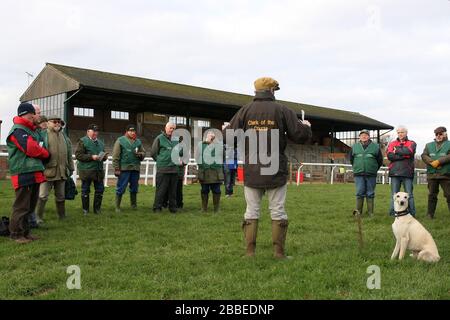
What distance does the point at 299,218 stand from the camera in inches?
386

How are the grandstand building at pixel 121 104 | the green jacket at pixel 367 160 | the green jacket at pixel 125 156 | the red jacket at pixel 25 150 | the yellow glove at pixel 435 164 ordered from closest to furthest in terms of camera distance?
the red jacket at pixel 25 150, the yellow glove at pixel 435 164, the green jacket at pixel 367 160, the green jacket at pixel 125 156, the grandstand building at pixel 121 104

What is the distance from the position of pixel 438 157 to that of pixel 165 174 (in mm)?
5687

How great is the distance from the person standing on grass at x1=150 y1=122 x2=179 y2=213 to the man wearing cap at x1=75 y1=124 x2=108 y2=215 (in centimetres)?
120

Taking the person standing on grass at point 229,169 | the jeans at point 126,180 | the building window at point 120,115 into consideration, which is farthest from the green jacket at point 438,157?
the building window at point 120,115

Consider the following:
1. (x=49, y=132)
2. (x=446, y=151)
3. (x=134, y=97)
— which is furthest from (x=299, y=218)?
(x=134, y=97)

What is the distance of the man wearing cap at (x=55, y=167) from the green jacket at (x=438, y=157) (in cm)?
715

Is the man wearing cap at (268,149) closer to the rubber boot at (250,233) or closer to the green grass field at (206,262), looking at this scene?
the rubber boot at (250,233)

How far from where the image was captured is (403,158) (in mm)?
10031

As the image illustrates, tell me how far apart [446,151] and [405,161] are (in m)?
0.83

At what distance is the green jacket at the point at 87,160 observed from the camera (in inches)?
393

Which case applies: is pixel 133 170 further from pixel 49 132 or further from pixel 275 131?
pixel 275 131

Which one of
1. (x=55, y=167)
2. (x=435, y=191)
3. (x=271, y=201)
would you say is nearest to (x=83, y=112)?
(x=55, y=167)

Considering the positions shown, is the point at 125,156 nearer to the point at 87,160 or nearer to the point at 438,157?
the point at 87,160

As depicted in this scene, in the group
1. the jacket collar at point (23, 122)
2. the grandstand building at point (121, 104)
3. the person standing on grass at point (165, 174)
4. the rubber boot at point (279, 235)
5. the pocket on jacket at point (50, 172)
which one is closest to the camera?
the rubber boot at point (279, 235)
